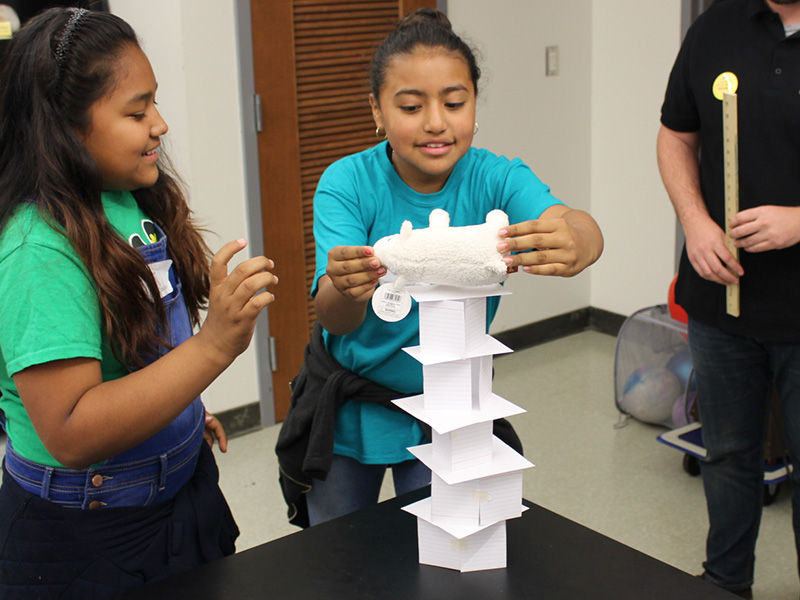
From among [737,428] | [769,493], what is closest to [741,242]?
[737,428]

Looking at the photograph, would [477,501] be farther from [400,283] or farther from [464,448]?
[400,283]

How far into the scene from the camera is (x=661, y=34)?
11.8ft

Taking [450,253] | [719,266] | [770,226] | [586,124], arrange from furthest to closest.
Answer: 1. [586,124]
2. [719,266]
3. [770,226]
4. [450,253]

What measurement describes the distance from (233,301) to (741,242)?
109 centimetres

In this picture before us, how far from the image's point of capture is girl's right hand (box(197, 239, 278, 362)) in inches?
41.9

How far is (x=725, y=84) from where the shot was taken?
171 centimetres

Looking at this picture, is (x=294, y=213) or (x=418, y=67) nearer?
(x=418, y=67)

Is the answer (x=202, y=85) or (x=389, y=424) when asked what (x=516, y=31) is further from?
(x=389, y=424)

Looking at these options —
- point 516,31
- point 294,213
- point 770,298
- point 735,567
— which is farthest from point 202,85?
point 735,567

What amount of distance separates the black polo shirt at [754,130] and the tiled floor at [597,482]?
2.77 feet

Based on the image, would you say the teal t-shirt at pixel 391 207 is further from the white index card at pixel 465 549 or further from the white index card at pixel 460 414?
the white index card at pixel 465 549

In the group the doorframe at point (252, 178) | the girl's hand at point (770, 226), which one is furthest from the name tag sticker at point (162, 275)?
the doorframe at point (252, 178)

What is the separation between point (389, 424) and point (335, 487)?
16 centimetres

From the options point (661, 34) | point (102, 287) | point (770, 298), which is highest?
point (661, 34)
